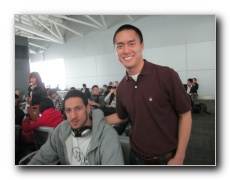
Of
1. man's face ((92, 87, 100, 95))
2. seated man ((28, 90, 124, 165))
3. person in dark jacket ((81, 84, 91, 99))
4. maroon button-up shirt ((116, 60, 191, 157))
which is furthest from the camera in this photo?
man's face ((92, 87, 100, 95))

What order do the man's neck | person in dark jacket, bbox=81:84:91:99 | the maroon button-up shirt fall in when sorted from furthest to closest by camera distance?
person in dark jacket, bbox=81:84:91:99, the man's neck, the maroon button-up shirt

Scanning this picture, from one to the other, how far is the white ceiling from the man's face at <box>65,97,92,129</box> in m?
0.64

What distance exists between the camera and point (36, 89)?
1942 millimetres

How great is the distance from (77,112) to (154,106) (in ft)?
2.02

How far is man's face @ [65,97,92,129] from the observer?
5.48ft

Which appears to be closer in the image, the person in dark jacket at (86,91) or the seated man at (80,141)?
the seated man at (80,141)

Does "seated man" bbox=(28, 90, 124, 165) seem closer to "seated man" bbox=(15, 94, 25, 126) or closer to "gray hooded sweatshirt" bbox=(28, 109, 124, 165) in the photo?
"gray hooded sweatshirt" bbox=(28, 109, 124, 165)

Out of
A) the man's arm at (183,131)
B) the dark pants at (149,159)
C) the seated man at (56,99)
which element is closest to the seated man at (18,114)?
the seated man at (56,99)

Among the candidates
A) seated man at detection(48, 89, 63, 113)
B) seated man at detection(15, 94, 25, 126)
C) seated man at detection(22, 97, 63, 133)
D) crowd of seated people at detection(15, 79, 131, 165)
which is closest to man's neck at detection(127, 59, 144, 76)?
crowd of seated people at detection(15, 79, 131, 165)

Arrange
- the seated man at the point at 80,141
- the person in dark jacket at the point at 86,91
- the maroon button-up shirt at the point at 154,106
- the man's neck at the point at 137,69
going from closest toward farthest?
the maroon button-up shirt at the point at 154,106 → the man's neck at the point at 137,69 → the seated man at the point at 80,141 → the person in dark jacket at the point at 86,91

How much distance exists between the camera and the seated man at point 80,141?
164 centimetres

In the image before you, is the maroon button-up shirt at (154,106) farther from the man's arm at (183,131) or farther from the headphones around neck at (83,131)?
the headphones around neck at (83,131)

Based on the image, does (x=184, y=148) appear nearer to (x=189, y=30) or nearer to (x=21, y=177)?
(x=189, y=30)
